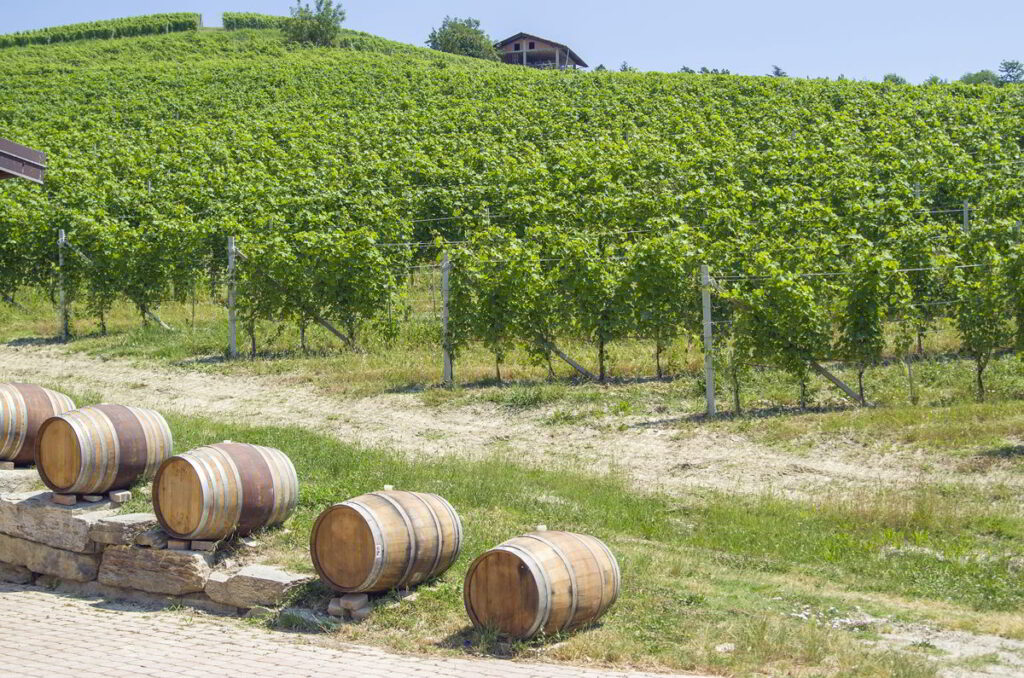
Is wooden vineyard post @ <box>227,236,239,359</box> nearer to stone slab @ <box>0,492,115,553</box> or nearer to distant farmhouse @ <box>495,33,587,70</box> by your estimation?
stone slab @ <box>0,492,115,553</box>

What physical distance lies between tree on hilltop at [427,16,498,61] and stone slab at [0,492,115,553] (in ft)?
261

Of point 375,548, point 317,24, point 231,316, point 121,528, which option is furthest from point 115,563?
point 317,24

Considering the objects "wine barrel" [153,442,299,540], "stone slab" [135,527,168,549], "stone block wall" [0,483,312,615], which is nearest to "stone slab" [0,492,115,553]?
"stone block wall" [0,483,312,615]

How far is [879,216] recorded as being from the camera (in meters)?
20.0

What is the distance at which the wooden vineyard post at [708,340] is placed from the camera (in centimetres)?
1422

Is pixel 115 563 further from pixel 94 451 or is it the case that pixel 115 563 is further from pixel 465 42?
pixel 465 42

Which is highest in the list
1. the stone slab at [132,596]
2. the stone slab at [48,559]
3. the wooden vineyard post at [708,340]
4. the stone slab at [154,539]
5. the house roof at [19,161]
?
the house roof at [19,161]

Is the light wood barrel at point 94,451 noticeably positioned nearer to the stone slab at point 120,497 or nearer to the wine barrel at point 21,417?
the stone slab at point 120,497

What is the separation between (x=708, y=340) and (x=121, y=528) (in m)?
8.13

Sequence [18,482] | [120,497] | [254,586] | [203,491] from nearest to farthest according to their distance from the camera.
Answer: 1. [254,586]
2. [203,491]
3. [120,497]
4. [18,482]

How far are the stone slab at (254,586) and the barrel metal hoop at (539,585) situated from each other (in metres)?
2.19

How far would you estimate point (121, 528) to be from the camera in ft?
30.0

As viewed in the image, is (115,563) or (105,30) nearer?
(115,563)

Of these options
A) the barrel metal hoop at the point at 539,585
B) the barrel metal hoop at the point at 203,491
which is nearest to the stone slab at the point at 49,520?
the barrel metal hoop at the point at 203,491
